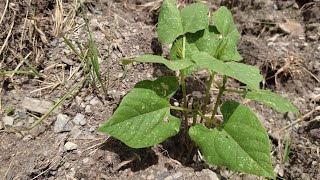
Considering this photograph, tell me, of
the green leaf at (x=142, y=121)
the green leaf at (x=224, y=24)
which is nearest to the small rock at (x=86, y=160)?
the green leaf at (x=142, y=121)

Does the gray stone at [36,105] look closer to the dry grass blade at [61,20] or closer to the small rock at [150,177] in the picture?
the dry grass blade at [61,20]

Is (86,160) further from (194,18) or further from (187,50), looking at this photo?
(194,18)

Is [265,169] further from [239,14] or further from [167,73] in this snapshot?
[239,14]

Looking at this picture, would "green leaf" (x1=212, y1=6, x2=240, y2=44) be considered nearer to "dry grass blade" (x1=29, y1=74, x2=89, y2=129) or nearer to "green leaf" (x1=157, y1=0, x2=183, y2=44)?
"green leaf" (x1=157, y1=0, x2=183, y2=44)

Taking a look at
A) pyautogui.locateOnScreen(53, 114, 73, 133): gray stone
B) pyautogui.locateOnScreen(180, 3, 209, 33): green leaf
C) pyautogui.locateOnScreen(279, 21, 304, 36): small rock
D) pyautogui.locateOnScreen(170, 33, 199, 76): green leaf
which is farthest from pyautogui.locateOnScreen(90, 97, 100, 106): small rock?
pyautogui.locateOnScreen(279, 21, 304, 36): small rock

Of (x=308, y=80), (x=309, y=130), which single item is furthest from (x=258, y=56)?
(x=309, y=130)
